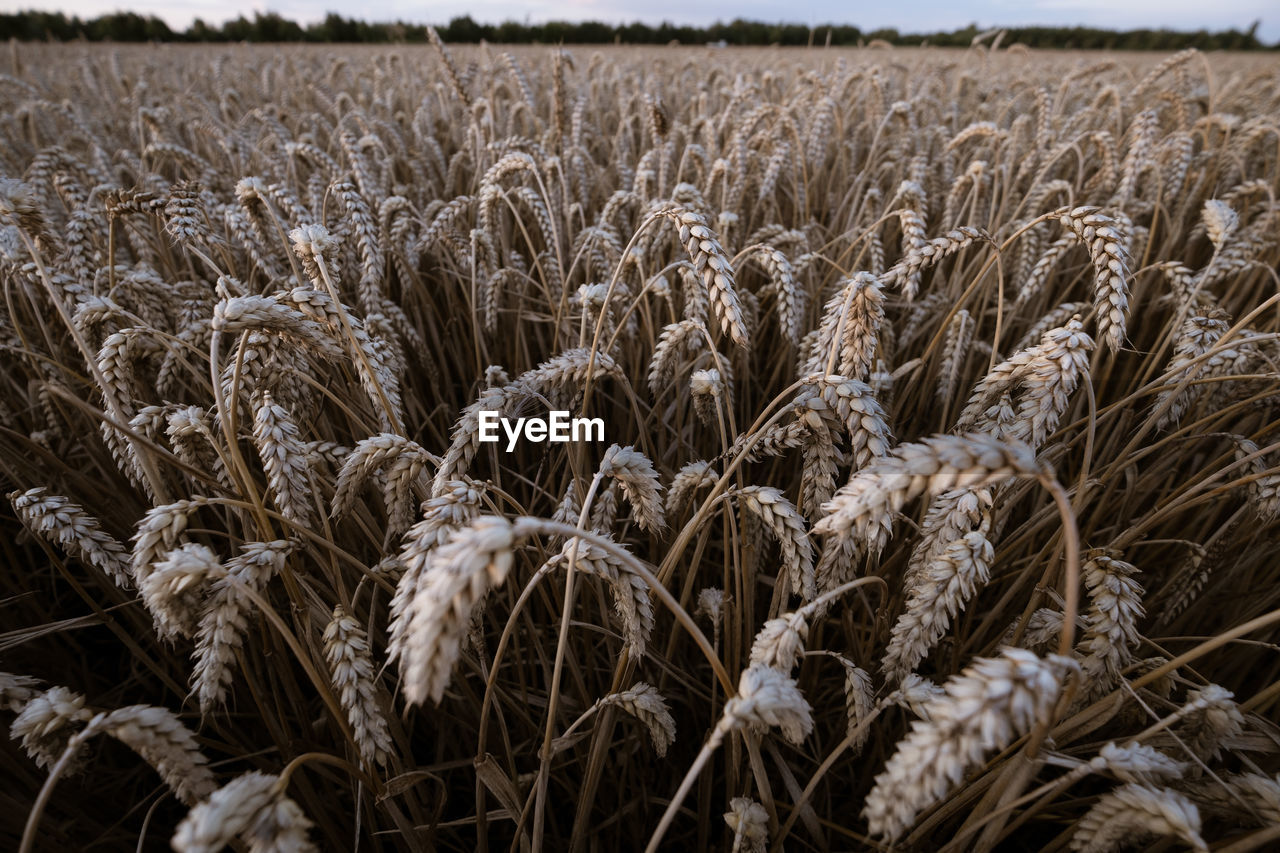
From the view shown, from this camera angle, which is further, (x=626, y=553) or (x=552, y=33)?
(x=552, y=33)

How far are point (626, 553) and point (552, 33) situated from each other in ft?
103

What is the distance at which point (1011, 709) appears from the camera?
576 millimetres

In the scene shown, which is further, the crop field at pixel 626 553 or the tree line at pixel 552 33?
the tree line at pixel 552 33

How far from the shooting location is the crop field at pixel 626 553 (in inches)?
30.4

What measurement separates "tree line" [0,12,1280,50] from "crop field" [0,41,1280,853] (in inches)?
799

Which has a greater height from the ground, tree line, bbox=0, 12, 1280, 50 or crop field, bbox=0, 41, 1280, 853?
tree line, bbox=0, 12, 1280, 50

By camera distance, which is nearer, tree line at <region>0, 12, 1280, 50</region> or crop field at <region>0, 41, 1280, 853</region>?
crop field at <region>0, 41, 1280, 853</region>

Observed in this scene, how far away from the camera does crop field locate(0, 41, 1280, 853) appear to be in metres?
0.77

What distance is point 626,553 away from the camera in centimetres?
74

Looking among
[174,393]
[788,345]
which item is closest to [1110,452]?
[788,345]

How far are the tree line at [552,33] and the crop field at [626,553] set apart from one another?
66.6ft

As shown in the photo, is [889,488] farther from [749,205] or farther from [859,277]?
[749,205]

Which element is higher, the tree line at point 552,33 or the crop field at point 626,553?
the tree line at point 552,33

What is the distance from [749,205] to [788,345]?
64.8 inches
